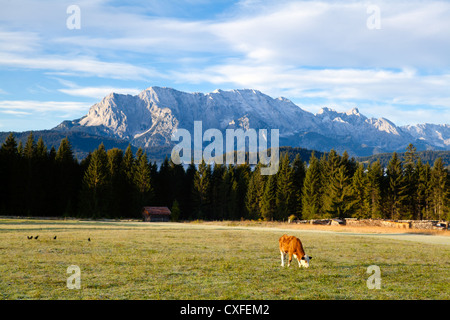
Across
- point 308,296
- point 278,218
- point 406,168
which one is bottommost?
point 278,218

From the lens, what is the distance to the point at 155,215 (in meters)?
95.1

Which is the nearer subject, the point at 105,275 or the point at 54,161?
the point at 105,275

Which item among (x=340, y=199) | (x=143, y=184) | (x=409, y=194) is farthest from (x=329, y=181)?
(x=143, y=184)

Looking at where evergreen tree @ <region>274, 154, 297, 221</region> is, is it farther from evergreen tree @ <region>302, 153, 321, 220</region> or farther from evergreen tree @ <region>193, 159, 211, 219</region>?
evergreen tree @ <region>193, 159, 211, 219</region>

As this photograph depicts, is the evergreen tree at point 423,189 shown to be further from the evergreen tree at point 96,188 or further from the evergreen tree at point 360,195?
the evergreen tree at point 96,188

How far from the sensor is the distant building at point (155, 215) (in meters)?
94.6

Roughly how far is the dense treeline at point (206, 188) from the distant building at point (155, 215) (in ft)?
7.98

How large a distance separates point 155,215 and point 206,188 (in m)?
25.0

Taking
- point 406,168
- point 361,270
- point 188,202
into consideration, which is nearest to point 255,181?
point 188,202

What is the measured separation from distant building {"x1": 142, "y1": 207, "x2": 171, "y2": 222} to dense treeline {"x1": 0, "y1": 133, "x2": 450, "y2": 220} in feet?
7.98

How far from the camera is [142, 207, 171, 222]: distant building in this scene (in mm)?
94625
